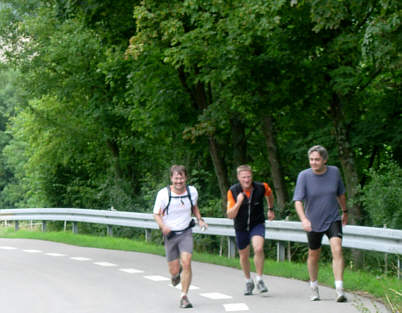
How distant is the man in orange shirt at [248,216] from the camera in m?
10.9

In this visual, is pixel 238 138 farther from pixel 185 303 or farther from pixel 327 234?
pixel 185 303

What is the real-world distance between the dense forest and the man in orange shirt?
9.27ft

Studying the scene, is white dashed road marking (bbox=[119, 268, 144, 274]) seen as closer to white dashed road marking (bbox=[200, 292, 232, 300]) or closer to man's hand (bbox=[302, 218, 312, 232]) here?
white dashed road marking (bbox=[200, 292, 232, 300])

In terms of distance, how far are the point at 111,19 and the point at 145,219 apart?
4926 millimetres

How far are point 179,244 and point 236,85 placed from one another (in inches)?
305

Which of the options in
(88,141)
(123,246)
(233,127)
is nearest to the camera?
(123,246)

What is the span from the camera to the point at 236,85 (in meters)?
17.7

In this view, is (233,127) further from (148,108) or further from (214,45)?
(214,45)

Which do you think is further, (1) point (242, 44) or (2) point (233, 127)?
(2) point (233, 127)

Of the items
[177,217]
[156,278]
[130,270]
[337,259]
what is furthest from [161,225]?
[130,270]

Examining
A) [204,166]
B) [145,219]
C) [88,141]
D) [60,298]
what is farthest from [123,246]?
[88,141]

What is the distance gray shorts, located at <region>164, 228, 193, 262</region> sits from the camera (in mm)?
10414

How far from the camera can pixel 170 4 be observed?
57.4ft

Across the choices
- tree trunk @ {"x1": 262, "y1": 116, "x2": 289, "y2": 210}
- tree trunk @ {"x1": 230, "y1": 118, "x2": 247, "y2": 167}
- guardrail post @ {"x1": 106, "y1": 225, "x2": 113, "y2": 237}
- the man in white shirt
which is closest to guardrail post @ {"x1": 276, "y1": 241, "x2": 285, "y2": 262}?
the man in white shirt
